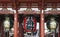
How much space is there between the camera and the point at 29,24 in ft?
25.7

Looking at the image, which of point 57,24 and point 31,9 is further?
point 57,24

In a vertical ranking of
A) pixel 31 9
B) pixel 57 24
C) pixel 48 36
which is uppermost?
pixel 31 9

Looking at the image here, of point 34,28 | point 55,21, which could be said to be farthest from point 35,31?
point 55,21

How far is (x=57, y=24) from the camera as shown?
27.2 feet

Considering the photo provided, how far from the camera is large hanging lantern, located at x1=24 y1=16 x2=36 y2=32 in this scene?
7.84 meters

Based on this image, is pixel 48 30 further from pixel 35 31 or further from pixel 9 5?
pixel 9 5

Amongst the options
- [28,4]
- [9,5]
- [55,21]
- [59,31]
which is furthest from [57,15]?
[9,5]

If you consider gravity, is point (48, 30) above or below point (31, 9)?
below

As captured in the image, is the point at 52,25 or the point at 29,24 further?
the point at 52,25

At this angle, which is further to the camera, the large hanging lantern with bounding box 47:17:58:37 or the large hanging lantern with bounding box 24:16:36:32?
the large hanging lantern with bounding box 47:17:58:37

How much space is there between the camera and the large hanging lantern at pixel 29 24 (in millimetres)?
7843

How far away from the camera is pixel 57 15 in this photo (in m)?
8.17

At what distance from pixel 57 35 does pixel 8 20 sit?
7.52 feet

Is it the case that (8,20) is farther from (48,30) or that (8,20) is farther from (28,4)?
(48,30)
